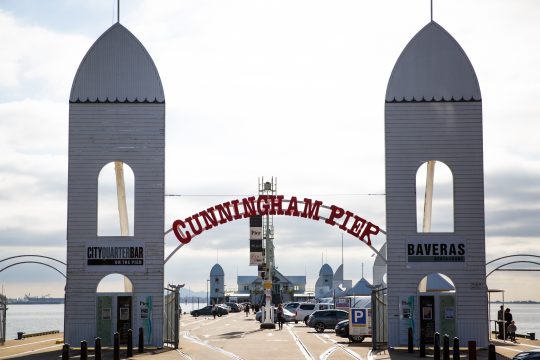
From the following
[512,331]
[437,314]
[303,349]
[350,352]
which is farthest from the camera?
[512,331]

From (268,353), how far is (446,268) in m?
9.18

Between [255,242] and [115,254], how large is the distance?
71.0 feet

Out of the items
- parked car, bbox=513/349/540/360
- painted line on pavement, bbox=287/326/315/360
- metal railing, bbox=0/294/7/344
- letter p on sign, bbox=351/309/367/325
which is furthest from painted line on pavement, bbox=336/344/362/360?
metal railing, bbox=0/294/7/344

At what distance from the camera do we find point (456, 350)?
27.1 metres

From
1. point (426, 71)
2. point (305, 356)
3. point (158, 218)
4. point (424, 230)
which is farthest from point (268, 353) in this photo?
point (426, 71)

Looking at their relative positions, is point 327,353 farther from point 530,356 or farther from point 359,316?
point 530,356

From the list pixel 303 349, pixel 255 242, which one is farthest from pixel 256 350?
pixel 255 242

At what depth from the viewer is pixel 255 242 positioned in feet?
199

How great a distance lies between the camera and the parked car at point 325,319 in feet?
186

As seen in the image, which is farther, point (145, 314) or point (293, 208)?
point (293, 208)

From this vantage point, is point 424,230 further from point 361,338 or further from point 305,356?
point 305,356

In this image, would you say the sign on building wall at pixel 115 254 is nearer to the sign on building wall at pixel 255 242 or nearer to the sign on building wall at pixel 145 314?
the sign on building wall at pixel 145 314

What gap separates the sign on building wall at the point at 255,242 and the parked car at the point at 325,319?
549cm

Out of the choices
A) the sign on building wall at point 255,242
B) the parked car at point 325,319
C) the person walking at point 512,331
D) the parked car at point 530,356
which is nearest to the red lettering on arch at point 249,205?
the person walking at point 512,331
